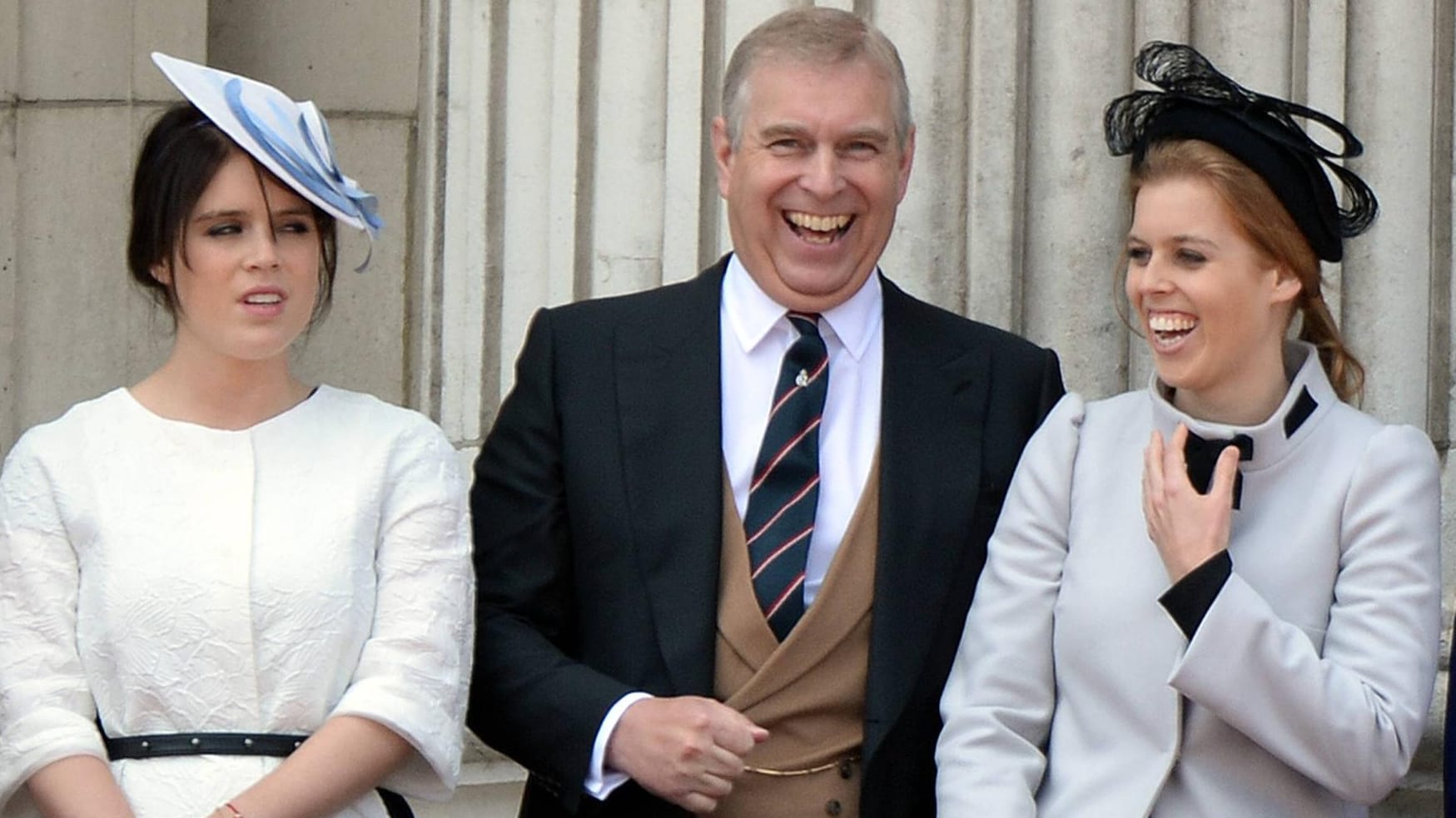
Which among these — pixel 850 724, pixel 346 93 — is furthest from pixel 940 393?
pixel 346 93

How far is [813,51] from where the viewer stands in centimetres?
390

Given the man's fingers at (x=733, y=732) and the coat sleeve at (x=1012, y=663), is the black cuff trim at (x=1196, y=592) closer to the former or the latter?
the coat sleeve at (x=1012, y=663)

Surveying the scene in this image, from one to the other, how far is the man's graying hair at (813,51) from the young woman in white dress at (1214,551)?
0.42m

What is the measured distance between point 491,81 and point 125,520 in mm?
1644

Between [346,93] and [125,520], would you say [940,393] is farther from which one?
[346,93]

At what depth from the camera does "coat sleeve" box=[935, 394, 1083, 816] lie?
11.5ft

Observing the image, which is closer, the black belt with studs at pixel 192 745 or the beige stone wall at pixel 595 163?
the black belt with studs at pixel 192 745

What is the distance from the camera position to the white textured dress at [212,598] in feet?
11.4

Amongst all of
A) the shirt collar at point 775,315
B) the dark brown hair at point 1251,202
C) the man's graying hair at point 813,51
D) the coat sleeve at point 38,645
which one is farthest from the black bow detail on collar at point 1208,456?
the coat sleeve at point 38,645

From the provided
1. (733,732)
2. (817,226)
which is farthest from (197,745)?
(817,226)

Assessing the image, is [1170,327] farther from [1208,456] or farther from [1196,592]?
[1196,592]

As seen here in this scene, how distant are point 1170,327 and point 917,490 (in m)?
0.48

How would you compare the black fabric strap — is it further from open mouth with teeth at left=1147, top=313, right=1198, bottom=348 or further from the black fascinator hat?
the black fascinator hat

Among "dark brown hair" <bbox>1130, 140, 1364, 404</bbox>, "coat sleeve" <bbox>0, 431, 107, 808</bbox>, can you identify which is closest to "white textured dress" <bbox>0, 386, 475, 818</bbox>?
"coat sleeve" <bbox>0, 431, 107, 808</bbox>
